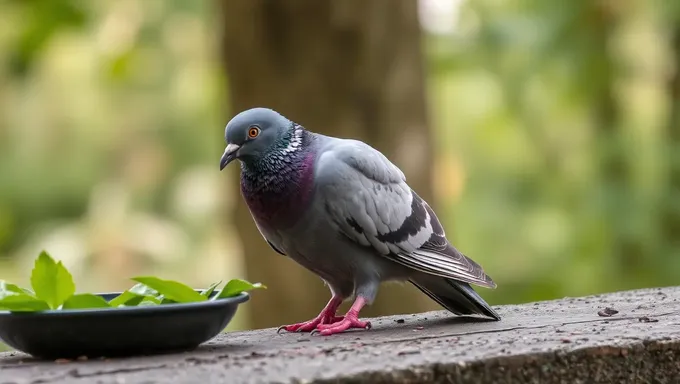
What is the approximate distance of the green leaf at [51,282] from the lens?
2.26m

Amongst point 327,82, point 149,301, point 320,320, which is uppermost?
point 327,82

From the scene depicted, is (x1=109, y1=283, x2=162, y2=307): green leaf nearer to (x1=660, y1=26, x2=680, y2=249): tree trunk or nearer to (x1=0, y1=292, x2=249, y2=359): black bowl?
(x1=0, y1=292, x2=249, y2=359): black bowl

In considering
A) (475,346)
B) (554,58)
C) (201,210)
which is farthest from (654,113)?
(475,346)

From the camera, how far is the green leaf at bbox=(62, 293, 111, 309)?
2.32m

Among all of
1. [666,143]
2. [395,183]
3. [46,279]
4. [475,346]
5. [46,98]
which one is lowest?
[475,346]

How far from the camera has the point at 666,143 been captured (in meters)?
7.39

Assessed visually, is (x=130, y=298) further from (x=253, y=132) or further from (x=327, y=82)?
(x=327, y=82)

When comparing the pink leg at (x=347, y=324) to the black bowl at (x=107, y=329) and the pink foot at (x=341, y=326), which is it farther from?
the black bowl at (x=107, y=329)

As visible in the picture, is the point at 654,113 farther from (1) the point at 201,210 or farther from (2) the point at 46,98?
(2) the point at 46,98

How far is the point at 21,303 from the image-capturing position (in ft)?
7.39

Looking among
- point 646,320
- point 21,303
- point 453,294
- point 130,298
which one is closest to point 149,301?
point 130,298

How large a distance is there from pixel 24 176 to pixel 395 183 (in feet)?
22.1

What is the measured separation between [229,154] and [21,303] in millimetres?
916

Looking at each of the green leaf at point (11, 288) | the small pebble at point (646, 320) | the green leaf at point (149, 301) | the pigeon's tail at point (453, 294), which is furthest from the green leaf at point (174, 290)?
the small pebble at point (646, 320)
